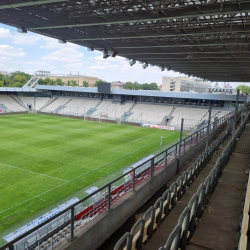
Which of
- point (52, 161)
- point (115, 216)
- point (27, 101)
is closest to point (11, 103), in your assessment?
point (27, 101)

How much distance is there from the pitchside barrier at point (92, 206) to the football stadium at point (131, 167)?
0.04m

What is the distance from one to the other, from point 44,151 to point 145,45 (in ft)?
42.2

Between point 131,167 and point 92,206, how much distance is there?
712 centimetres

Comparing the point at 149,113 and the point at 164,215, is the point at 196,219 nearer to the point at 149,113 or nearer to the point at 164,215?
the point at 164,215

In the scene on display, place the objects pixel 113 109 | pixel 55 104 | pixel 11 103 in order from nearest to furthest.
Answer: pixel 113 109 → pixel 11 103 → pixel 55 104

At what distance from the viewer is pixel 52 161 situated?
1838 centimetres

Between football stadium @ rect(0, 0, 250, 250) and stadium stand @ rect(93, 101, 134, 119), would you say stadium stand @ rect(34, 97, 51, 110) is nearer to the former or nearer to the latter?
stadium stand @ rect(93, 101, 134, 119)

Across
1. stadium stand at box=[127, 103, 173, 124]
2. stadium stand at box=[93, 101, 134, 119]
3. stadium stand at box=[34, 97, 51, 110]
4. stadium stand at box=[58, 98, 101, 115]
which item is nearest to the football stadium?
stadium stand at box=[127, 103, 173, 124]

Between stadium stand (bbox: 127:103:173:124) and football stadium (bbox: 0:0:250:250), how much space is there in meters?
15.2

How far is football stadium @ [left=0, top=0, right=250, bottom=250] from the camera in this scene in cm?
498

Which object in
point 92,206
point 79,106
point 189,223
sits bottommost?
point 92,206

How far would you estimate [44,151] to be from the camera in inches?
838

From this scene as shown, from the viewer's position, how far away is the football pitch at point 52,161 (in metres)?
12.1

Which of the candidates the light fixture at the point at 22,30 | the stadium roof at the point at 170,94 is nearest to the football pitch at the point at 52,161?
the light fixture at the point at 22,30
